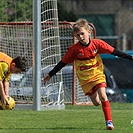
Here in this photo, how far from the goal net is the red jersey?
4.06 m

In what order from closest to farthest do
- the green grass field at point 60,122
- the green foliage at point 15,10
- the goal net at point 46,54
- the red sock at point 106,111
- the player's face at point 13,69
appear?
the green grass field at point 60,122 < the red sock at point 106,111 < the player's face at point 13,69 < the goal net at point 46,54 < the green foliage at point 15,10

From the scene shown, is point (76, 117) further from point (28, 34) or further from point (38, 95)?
point (28, 34)

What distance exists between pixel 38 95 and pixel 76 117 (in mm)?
1996

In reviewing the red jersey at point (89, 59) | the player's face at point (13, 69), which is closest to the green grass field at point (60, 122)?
the red jersey at point (89, 59)

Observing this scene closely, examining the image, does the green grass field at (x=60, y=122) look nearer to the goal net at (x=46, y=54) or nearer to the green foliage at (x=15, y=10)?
the goal net at (x=46, y=54)

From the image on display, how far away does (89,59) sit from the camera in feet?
41.4

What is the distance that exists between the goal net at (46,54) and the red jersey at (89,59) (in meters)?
4.06

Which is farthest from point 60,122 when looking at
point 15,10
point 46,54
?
point 15,10

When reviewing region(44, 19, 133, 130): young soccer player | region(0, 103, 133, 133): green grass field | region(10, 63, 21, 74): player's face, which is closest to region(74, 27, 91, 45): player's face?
region(44, 19, 133, 130): young soccer player

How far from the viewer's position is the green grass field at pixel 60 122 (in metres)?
11.9

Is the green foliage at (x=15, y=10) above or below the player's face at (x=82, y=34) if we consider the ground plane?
above

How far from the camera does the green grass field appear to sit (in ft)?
39.0

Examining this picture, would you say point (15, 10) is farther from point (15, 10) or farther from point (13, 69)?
point (13, 69)

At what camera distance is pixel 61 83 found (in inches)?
698
